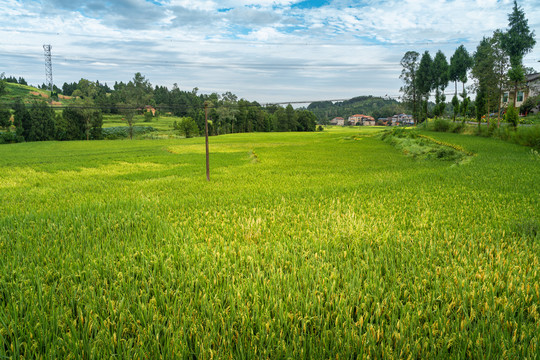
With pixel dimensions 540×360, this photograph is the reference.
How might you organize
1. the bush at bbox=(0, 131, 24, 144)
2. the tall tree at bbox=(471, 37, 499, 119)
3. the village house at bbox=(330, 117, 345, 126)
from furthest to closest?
the village house at bbox=(330, 117, 345, 126) → the bush at bbox=(0, 131, 24, 144) → the tall tree at bbox=(471, 37, 499, 119)

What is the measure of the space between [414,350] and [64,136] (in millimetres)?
87539

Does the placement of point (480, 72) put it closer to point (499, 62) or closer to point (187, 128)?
point (499, 62)

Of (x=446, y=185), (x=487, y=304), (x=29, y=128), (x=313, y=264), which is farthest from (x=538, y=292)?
(x=29, y=128)

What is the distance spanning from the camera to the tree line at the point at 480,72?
38.7 metres

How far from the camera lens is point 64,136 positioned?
74000mm

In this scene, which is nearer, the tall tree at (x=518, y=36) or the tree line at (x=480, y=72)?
the tree line at (x=480, y=72)

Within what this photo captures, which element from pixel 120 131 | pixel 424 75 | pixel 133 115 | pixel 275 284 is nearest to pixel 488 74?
pixel 424 75

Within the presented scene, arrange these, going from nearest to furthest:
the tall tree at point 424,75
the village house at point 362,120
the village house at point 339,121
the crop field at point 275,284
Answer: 1. the crop field at point 275,284
2. the tall tree at point 424,75
3. the village house at point 339,121
4. the village house at point 362,120

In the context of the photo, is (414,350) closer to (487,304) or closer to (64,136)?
(487,304)

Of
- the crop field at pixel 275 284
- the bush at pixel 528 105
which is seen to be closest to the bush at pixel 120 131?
Answer: the crop field at pixel 275 284

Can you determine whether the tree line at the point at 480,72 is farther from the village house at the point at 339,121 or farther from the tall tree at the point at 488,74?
the village house at the point at 339,121

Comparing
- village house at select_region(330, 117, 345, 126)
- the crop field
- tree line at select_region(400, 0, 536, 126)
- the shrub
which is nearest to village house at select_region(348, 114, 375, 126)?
village house at select_region(330, 117, 345, 126)

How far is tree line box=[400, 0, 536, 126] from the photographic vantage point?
38.7 metres

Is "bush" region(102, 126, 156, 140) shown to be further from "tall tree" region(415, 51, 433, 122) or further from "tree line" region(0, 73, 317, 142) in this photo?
"tall tree" region(415, 51, 433, 122)
